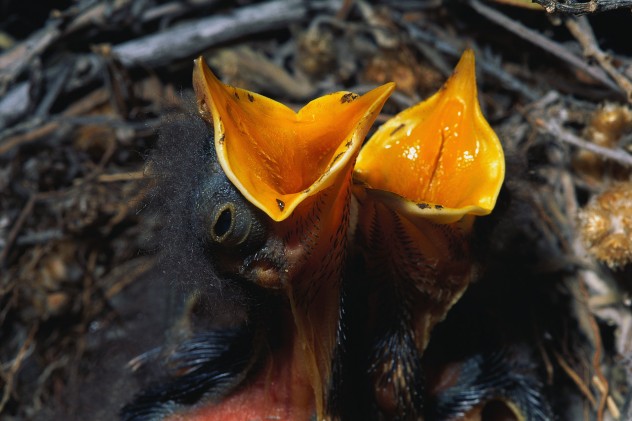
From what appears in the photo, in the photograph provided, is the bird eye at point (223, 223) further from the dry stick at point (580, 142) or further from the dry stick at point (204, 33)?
the dry stick at point (204, 33)

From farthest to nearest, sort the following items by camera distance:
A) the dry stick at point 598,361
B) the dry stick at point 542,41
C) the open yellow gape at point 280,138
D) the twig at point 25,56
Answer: the twig at point 25,56
the dry stick at point 542,41
the dry stick at point 598,361
the open yellow gape at point 280,138

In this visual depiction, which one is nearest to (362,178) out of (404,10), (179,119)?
(179,119)

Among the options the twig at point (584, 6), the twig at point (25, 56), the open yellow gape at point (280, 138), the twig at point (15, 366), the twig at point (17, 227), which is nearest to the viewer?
the open yellow gape at point (280, 138)

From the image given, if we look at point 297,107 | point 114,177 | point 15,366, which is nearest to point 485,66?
point 297,107

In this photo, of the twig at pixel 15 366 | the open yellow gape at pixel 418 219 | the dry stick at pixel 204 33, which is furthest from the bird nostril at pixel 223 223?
the dry stick at pixel 204 33

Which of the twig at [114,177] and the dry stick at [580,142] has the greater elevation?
the dry stick at [580,142]

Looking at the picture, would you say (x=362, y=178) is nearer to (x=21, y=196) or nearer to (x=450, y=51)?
(x=450, y=51)
